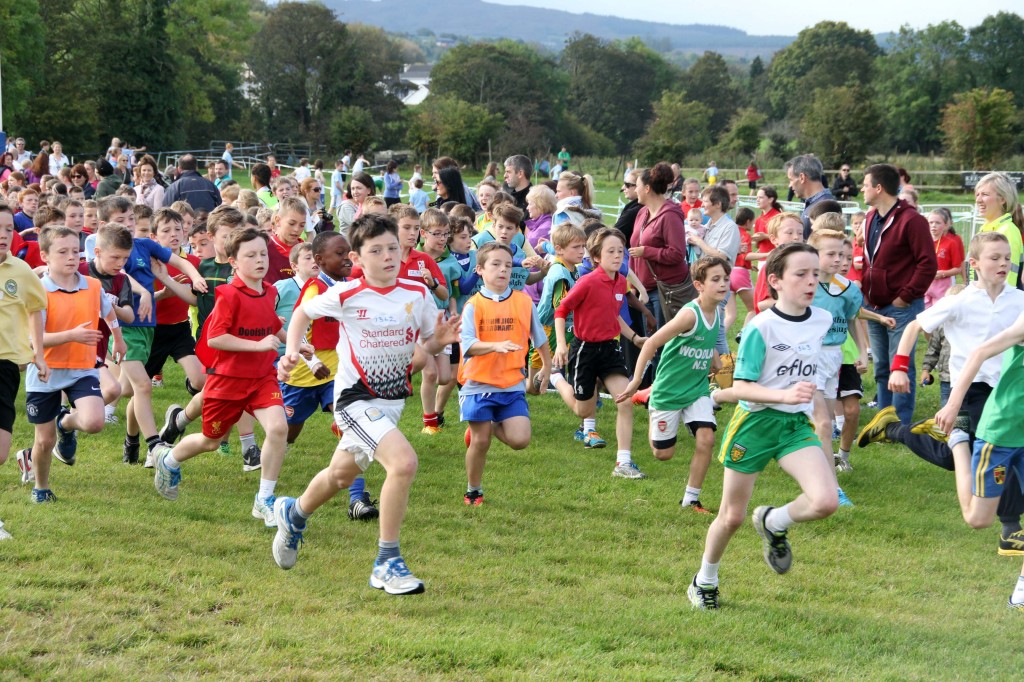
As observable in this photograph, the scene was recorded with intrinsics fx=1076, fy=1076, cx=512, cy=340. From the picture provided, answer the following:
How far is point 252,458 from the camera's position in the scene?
8.77 meters

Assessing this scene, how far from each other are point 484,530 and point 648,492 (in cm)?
162

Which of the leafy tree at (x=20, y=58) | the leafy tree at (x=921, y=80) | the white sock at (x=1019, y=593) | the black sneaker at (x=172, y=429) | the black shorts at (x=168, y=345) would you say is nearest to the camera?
the white sock at (x=1019, y=593)

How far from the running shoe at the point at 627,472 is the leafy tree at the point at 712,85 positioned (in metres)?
117

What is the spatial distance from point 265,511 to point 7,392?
1793 millimetres

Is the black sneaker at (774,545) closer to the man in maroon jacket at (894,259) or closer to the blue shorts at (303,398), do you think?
the blue shorts at (303,398)

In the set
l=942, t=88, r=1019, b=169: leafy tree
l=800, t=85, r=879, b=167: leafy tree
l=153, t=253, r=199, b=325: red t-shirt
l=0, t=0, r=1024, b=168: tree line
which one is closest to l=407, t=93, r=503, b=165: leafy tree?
l=0, t=0, r=1024, b=168: tree line

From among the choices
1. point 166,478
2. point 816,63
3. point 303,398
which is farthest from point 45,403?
point 816,63

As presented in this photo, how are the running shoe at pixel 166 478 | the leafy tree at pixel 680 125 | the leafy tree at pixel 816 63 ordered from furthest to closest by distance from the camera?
the leafy tree at pixel 816 63, the leafy tree at pixel 680 125, the running shoe at pixel 166 478

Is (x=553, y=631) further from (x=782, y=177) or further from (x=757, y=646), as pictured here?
(x=782, y=177)

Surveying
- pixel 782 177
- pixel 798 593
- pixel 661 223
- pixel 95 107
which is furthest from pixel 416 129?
pixel 798 593

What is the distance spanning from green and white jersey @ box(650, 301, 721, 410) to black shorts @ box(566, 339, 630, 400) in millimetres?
1021

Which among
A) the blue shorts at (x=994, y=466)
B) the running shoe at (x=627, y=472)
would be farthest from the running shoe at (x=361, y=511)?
the blue shorts at (x=994, y=466)

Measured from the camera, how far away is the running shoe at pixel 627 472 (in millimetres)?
8859

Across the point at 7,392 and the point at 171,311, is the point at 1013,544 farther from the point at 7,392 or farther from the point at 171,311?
the point at 171,311
